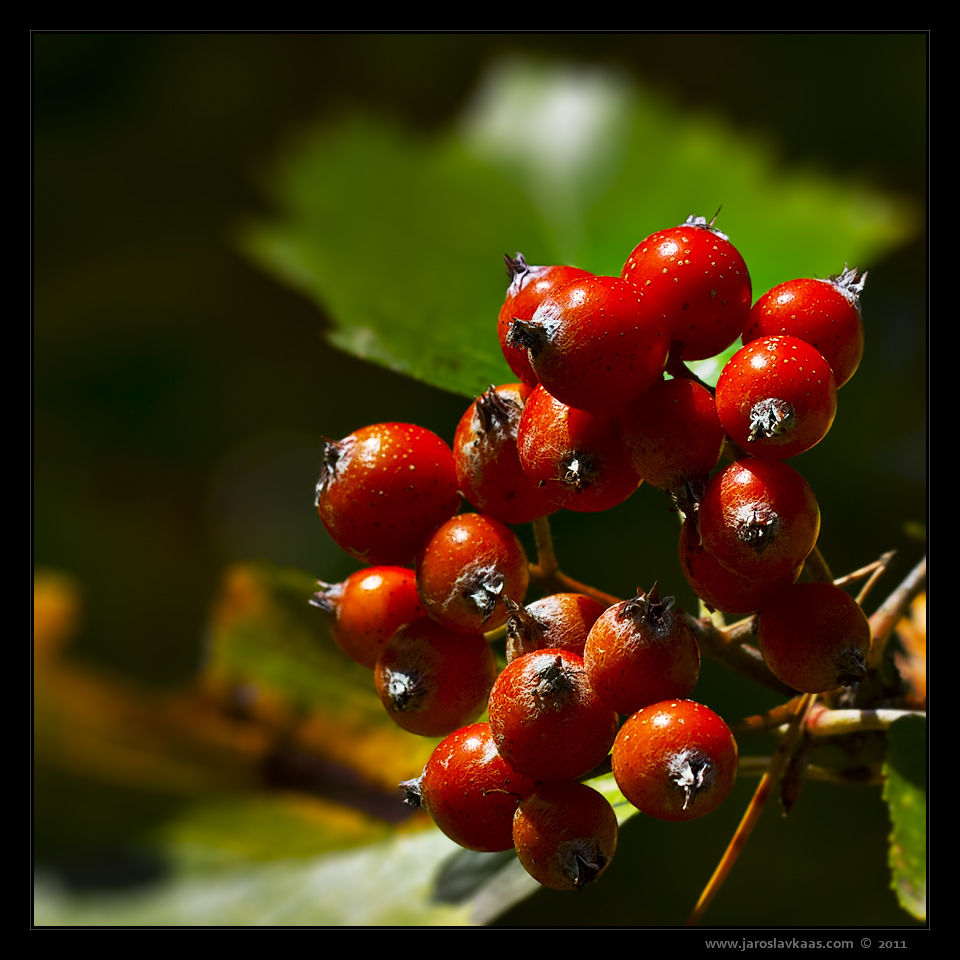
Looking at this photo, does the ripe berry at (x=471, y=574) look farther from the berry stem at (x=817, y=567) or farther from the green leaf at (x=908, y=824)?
the green leaf at (x=908, y=824)

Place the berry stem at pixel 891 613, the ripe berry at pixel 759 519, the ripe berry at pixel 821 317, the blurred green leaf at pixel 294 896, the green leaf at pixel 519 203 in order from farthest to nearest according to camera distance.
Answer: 1. the green leaf at pixel 519 203
2. the blurred green leaf at pixel 294 896
3. the berry stem at pixel 891 613
4. the ripe berry at pixel 821 317
5. the ripe berry at pixel 759 519

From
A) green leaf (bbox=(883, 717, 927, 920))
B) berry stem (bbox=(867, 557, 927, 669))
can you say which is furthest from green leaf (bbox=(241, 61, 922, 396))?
green leaf (bbox=(883, 717, 927, 920))

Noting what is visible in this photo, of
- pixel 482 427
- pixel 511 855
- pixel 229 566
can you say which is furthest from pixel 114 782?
pixel 482 427

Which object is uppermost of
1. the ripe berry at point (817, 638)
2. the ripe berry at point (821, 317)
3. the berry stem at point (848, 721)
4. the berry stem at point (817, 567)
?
the ripe berry at point (821, 317)

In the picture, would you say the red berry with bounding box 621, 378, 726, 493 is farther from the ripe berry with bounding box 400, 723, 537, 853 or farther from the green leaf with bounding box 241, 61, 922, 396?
the green leaf with bounding box 241, 61, 922, 396

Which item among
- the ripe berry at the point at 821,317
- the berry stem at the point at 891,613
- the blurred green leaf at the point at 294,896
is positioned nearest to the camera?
the ripe berry at the point at 821,317

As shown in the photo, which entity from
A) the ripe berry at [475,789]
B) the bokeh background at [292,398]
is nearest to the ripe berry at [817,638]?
the ripe berry at [475,789]

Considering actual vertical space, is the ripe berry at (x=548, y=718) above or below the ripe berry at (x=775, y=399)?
below

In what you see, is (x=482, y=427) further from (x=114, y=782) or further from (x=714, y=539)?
(x=114, y=782)

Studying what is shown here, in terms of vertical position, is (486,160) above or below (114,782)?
above
